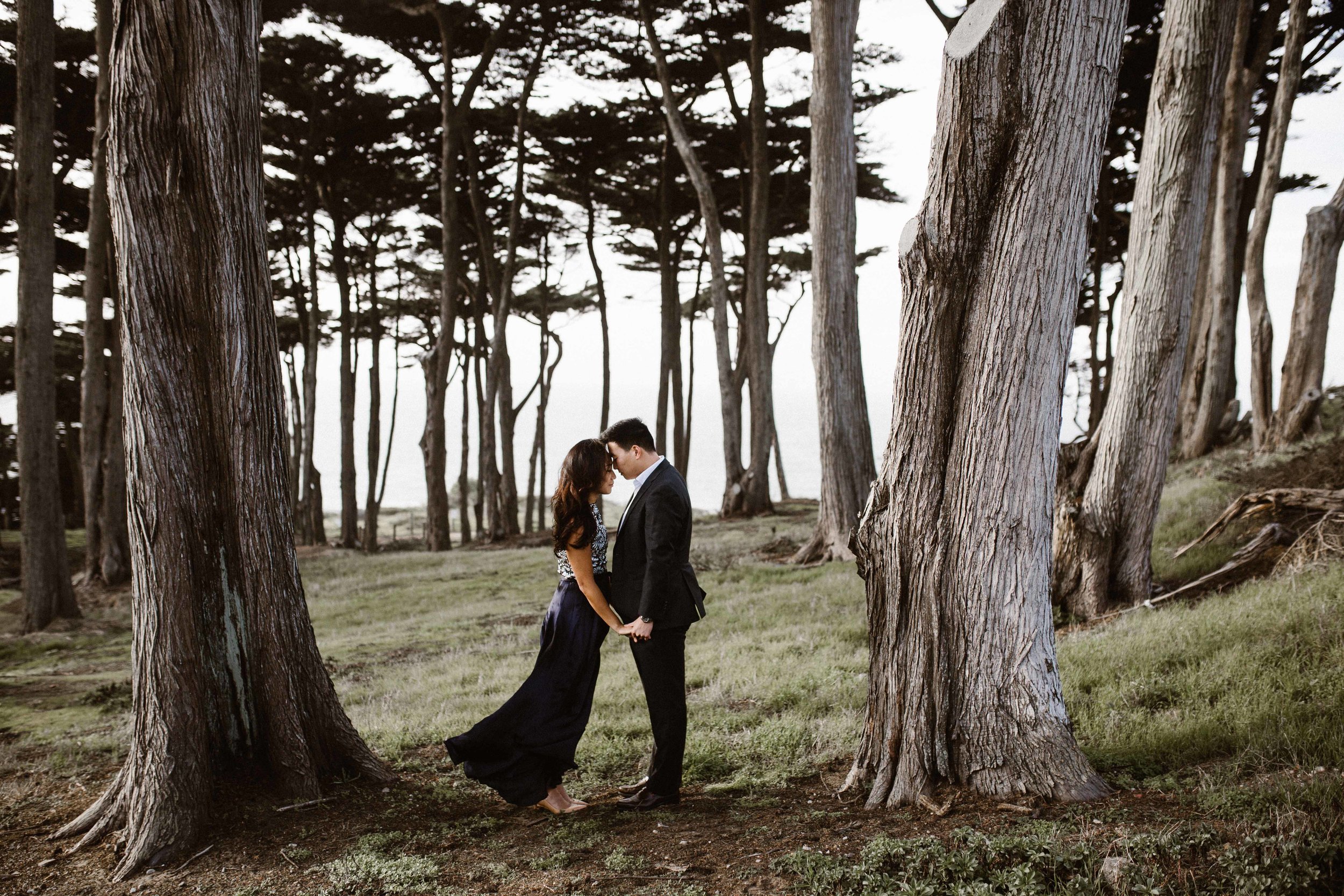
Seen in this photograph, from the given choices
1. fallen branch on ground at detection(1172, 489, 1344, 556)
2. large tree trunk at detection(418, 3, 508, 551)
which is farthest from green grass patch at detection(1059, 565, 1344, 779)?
large tree trunk at detection(418, 3, 508, 551)

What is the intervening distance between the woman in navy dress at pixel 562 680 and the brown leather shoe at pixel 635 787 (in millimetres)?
253

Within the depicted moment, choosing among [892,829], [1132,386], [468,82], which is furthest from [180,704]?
[468,82]

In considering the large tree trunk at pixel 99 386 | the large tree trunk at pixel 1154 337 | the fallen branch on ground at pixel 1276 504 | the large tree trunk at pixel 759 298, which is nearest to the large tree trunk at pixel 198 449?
the large tree trunk at pixel 1154 337

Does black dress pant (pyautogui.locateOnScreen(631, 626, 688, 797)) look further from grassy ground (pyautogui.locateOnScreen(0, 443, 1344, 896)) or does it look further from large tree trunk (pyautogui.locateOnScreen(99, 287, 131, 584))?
large tree trunk (pyautogui.locateOnScreen(99, 287, 131, 584))

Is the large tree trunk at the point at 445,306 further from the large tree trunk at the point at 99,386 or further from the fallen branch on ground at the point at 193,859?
the fallen branch on ground at the point at 193,859

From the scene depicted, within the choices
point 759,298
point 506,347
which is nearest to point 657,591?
point 759,298

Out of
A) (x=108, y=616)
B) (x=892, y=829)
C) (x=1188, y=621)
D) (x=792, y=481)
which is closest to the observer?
(x=892, y=829)

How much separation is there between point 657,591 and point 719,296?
1457 centimetres

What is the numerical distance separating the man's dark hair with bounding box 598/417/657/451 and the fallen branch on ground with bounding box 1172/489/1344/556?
18.4 ft

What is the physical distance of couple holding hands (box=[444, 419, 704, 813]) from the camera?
4.23 metres

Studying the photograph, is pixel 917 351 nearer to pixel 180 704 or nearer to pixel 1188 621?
pixel 1188 621

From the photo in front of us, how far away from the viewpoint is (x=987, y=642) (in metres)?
3.77

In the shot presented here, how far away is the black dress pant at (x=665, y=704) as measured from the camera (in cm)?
423

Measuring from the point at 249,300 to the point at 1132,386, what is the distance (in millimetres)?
6185
